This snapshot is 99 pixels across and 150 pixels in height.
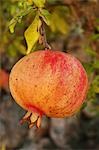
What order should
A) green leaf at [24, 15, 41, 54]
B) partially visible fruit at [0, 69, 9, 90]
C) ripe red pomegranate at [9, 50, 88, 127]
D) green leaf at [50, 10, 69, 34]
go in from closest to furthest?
ripe red pomegranate at [9, 50, 88, 127]
green leaf at [24, 15, 41, 54]
green leaf at [50, 10, 69, 34]
partially visible fruit at [0, 69, 9, 90]

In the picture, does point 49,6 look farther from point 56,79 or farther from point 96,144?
point 96,144

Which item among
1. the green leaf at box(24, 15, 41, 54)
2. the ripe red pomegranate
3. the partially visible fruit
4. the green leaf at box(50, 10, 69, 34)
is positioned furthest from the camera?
the partially visible fruit

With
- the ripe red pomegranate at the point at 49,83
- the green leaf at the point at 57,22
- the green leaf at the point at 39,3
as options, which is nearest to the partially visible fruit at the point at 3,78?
the green leaf at the point at 57,22

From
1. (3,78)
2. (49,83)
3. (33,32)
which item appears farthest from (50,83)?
(3,78)

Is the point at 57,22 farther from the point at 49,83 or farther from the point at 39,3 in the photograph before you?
the point at 49,83

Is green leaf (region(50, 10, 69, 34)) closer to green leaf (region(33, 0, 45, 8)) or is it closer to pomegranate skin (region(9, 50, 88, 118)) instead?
green leaf (region(33, 0, 45, 8))

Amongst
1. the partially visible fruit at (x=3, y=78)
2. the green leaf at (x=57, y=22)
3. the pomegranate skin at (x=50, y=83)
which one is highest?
the pomegranate skin at (x=50, y=83)

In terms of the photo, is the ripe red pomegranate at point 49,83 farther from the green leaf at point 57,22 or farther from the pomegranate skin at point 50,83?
the green leaf at point 57,22

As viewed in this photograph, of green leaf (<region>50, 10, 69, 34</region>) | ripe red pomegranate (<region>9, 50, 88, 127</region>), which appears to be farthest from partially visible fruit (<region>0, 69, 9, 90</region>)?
ripe red pomegranate (<region>9, 50, 88, 127</region>)

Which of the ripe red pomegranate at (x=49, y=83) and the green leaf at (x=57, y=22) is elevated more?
the ripe red pomegranate at (x=49, y=83)
